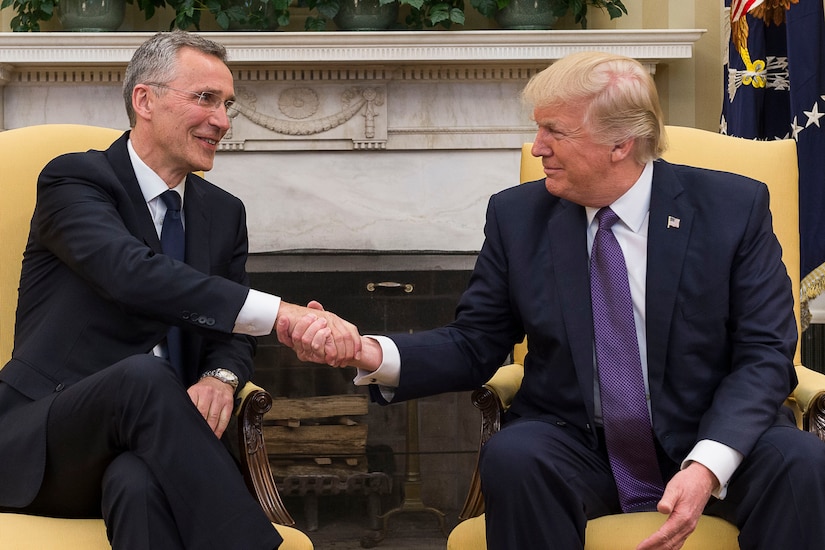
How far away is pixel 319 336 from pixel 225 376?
0.23 metres

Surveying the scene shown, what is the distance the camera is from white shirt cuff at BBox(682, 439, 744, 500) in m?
1.79

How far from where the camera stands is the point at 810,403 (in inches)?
83.0

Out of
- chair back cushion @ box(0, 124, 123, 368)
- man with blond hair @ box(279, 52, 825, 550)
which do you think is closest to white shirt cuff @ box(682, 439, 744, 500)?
man with blond hair @ box(279, 52, 825, 550)

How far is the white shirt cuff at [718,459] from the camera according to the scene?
5.89 ft

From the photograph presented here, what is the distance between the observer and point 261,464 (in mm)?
2150

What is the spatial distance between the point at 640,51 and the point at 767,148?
1480mm

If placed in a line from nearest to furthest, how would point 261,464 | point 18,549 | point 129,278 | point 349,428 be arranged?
point 18,549, point 129,278, point 261,464, point 349,428

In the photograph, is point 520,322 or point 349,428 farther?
point 349,428

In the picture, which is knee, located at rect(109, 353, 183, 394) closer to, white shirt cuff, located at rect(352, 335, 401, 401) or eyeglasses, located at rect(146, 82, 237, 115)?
white shirt cuff, located at rect(352, 335, 401, 401)

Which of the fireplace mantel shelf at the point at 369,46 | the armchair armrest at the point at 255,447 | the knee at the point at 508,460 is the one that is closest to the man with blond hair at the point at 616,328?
the knee at the point at 508,460

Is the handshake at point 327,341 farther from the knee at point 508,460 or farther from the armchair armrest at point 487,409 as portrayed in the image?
the knee at point 508,460

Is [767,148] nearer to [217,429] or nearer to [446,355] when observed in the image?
[446,355]

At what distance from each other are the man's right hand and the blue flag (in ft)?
5.76

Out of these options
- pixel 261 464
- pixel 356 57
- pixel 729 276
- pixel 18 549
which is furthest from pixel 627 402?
pixel 356 57
